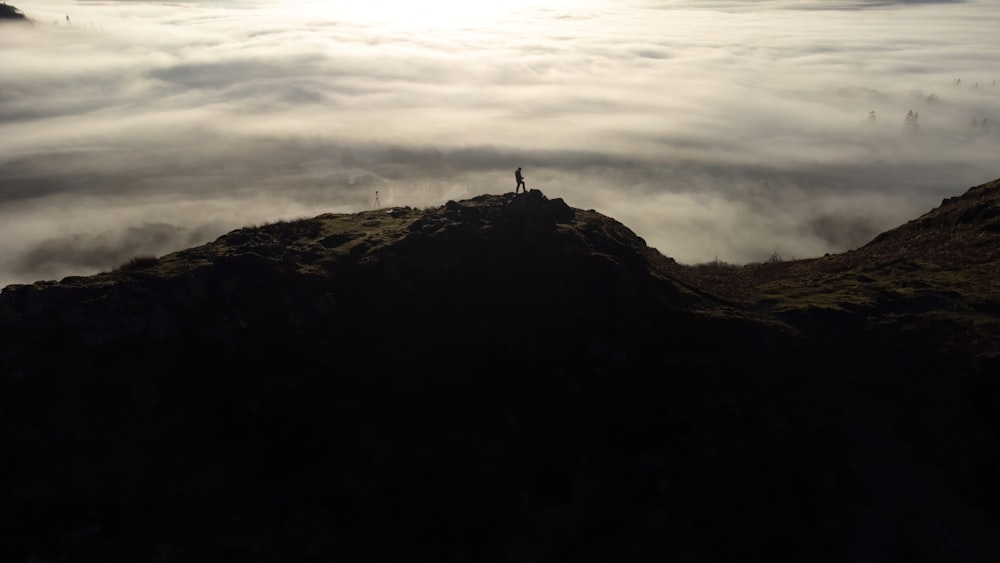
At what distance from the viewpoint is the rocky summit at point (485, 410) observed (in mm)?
60906

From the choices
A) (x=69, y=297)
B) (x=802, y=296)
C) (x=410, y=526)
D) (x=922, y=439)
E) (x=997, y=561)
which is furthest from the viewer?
(x=802, y=296)

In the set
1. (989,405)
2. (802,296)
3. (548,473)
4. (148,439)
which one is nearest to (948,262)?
(802,296)

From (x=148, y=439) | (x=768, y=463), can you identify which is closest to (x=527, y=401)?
(x=768, y=463)

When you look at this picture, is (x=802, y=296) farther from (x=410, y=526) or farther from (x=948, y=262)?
(x=410, y=526)

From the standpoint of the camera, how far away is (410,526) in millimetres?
62156

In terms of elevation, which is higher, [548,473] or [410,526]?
[548,473]

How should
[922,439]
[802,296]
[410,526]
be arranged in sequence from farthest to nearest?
[802,296]
[922,439]
[410,526]

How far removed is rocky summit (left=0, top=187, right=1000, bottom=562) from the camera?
60.9 meters

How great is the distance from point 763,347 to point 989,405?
21.5m

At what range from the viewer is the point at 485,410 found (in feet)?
229

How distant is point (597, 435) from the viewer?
67.7m


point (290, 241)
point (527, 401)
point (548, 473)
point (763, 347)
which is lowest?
point (548, 473)

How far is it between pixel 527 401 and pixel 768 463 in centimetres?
2402

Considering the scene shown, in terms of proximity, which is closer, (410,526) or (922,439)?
(410,526)
